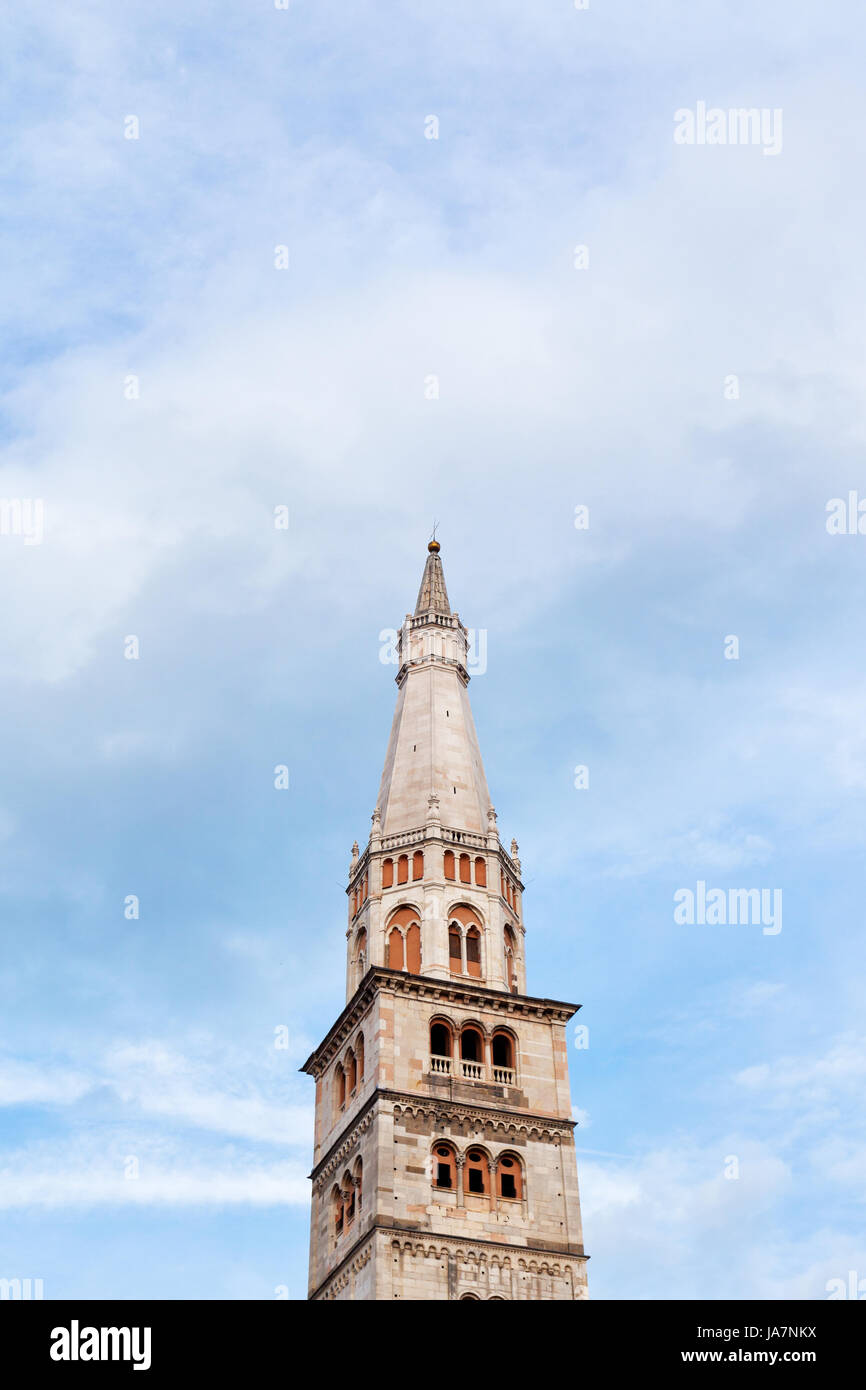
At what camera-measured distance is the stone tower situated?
6538 centimetres

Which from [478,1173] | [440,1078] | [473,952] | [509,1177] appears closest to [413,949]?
[473,952]

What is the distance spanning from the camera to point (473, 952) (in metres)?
76.8

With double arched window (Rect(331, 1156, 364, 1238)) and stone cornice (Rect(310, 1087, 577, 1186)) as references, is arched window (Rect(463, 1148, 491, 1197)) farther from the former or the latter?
double arched window (Rect(331, 1156, 364, 1238))

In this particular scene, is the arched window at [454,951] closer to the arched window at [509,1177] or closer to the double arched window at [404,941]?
the double arched window at [404,941]

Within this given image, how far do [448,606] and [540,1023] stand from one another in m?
31.2

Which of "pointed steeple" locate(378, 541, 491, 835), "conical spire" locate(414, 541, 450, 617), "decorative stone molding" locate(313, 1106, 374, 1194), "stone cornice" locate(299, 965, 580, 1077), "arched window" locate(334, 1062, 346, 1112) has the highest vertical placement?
"conical spire" locate(414, 541, 450, 617)

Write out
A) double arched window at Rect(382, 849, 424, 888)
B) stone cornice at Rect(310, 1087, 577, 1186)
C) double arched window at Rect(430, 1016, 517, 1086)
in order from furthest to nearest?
double arched window at Rect(382, 849, 424, 888), double arched window at Rect(430, 1016, 517, 1086), stone cornice at Rect(310, 1087, 577, 1186)

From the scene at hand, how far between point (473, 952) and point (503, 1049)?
561cm

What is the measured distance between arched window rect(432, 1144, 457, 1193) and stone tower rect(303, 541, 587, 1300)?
80 millimetres

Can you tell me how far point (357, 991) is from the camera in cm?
7312

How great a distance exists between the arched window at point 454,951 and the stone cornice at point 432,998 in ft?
3.31

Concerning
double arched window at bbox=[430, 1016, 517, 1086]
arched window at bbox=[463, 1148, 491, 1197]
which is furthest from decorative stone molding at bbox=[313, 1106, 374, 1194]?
arched window at bbox=[463, 1148, 491, 1197]
